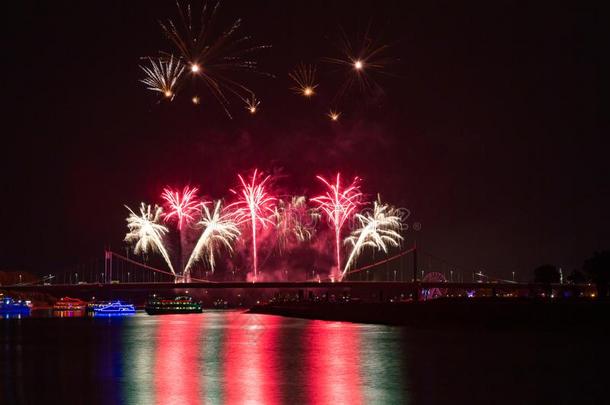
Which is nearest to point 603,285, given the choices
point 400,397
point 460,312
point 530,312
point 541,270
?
point 541,270

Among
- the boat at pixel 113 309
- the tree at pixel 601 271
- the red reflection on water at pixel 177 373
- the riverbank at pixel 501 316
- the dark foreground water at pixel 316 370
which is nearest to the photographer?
the red reflection on water at pixel 177 373

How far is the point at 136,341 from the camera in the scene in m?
43.2

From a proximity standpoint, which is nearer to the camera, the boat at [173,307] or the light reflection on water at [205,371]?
the light reflection on water at [205,371]

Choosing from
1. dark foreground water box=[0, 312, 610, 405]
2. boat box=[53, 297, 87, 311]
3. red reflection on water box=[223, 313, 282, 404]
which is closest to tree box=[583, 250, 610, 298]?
dark foreground water box=[0, 312, 610, 405]

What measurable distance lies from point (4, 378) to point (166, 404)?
27.1 feet

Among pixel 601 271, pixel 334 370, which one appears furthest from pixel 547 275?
pixel 334 370

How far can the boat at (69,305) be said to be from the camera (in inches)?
6012

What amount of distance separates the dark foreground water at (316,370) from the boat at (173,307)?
68.9 meters

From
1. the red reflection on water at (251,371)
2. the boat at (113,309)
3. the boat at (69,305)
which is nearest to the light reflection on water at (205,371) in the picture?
the red reflection on water at (251,371)

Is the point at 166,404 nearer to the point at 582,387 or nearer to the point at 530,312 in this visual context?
the point at 582,387

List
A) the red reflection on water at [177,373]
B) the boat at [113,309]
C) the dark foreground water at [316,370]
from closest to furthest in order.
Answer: the red reflection on water at [177,373] → the dark foreground water at [316,370] → the boat at [113,309]

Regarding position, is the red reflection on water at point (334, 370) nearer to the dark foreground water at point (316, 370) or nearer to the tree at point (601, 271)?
the dark foreground water at point (316, 370)

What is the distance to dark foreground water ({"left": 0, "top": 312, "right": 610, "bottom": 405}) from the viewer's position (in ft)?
64.4

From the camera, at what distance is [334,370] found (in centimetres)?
2541
